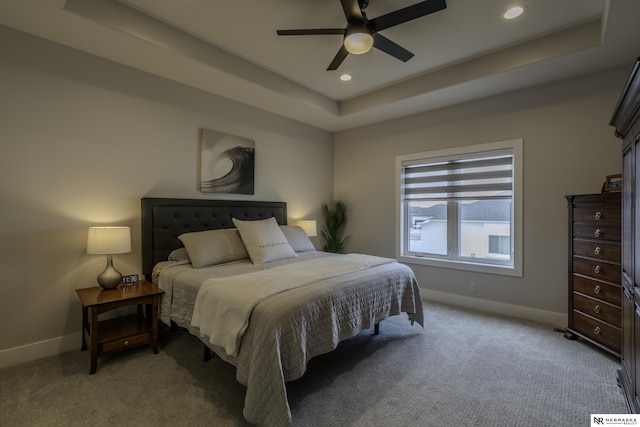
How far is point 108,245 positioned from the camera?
2482 mm

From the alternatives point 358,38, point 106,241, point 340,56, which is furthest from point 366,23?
point 106,241

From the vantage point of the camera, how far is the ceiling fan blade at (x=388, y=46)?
91.0 inches

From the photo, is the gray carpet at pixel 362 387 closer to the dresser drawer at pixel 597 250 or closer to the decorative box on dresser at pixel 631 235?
the decorative box on dresser at pixel 631 235

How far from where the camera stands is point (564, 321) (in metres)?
3.16

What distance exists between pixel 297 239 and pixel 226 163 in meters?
1.30

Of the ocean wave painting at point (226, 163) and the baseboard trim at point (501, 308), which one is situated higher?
the ocean wave painting at point (226, 163)

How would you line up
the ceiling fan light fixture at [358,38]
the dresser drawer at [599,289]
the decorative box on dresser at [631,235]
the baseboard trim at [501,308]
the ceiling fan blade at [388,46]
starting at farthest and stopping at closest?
the baseboard trim at [501,308]
the dresser drawer at [599,289]
the ceiling fan blade at [388,46]
the ceiling fan light fixture at [358,38]
the decorative box on dresser at [631,235]

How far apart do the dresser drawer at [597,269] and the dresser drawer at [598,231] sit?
209 millimetres

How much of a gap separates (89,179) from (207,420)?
7.63 ft

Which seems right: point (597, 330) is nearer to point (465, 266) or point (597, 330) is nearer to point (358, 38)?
point (465, 266)

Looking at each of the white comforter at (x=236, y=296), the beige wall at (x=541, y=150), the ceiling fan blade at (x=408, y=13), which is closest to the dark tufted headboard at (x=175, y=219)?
the white comforter at (x=236, y=296)

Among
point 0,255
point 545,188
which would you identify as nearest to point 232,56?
point 0,255

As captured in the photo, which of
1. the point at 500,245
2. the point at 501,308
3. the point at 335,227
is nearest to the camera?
the point at 501,308

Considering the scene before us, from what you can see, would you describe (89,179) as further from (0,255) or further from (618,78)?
(618,78)
